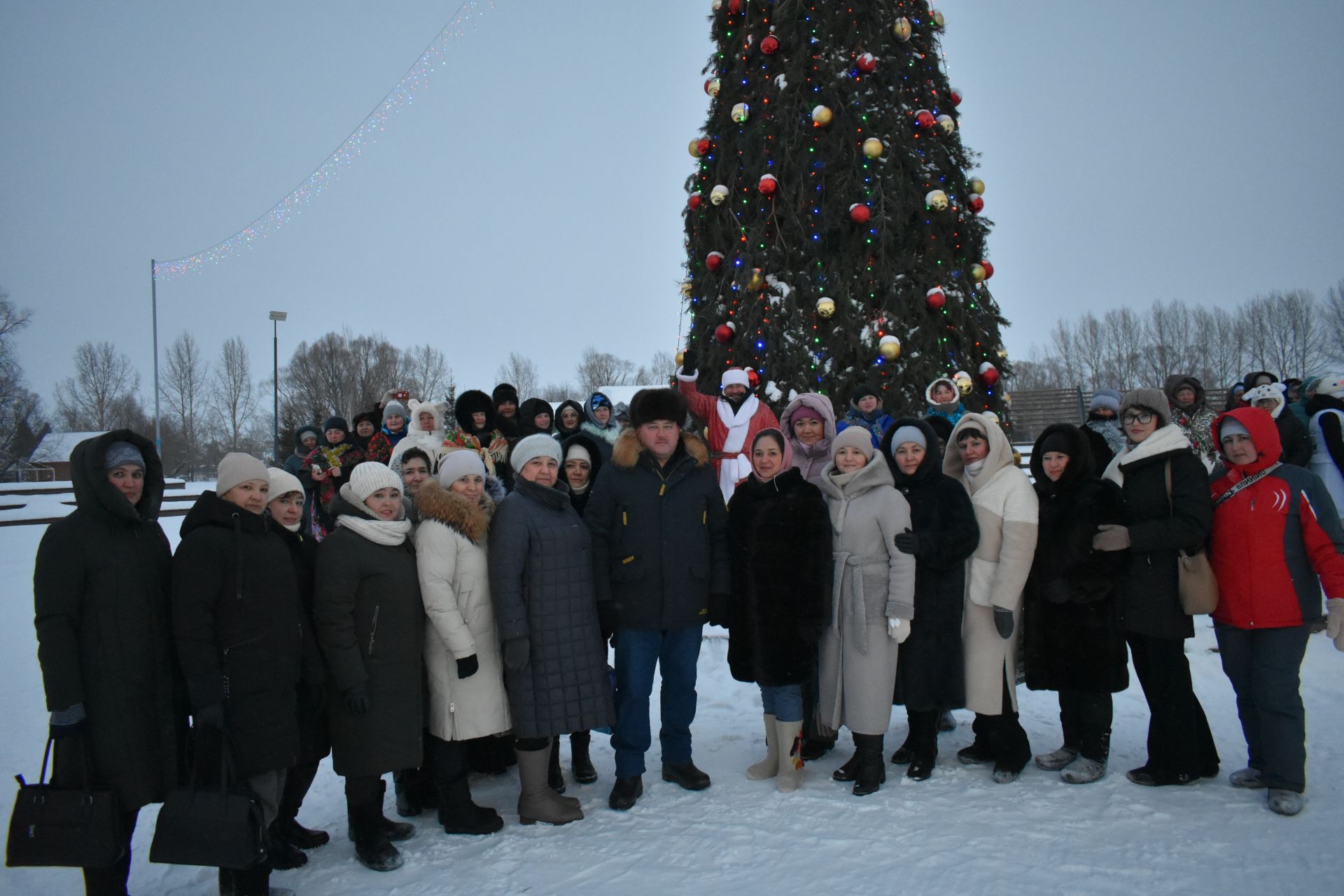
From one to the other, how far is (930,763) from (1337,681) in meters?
3.54

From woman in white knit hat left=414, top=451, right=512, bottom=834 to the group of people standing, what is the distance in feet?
0.05

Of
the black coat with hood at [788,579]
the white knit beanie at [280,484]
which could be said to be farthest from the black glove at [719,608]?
the white knit beanie at [280,484]

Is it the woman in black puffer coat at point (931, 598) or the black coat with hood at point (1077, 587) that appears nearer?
the black coat with hood at point (1077, 587)

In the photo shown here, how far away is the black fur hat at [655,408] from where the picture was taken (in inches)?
163

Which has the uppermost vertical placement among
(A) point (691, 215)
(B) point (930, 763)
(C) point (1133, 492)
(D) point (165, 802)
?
(A) point (691, 215)

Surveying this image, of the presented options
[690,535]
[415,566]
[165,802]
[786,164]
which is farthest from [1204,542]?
[786,164]

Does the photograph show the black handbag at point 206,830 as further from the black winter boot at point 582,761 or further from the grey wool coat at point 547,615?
the black winter boot at point 582,761

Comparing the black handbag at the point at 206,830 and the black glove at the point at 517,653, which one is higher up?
the black glove at the point at 517,653

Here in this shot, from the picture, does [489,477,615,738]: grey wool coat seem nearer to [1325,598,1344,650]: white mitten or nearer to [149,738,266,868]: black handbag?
[149,738,266,868]: black handbag

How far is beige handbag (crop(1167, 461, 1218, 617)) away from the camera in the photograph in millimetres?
3793

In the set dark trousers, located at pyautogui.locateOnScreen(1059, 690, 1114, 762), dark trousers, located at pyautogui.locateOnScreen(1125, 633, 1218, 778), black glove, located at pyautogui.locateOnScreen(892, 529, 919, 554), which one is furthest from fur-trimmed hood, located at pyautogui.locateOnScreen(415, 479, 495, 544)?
dark trousers, located at pyautogui.locateOnScreen(1125, 633, 1218, 778)

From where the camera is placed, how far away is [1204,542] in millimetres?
3938

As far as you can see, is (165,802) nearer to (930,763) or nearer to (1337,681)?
(930,763)

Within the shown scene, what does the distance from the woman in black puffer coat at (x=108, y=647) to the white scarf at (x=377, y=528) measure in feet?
2.48
